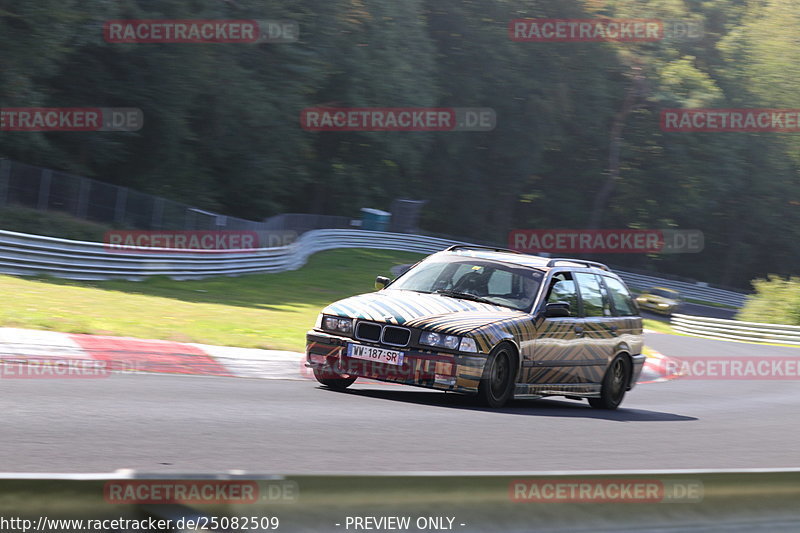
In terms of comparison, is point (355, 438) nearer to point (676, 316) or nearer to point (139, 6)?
point (676, 316)

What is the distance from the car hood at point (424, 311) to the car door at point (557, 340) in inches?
15.2

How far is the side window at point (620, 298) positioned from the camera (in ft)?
41.4

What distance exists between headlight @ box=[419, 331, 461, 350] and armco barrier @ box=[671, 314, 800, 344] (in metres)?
23.7

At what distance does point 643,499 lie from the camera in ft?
14.4

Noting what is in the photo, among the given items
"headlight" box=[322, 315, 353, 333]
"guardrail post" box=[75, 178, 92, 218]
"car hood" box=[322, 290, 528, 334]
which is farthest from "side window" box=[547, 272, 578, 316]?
"guardrail post" box=[75, 178, 92, 218]

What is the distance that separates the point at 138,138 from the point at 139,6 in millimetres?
5388

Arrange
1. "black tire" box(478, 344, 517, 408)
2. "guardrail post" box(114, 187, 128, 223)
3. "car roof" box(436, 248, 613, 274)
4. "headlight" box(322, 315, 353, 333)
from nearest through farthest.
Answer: "black tire" box(478, 344, 517, 408), "headlight" box(322, 315, 353, 333), "car roof" box(436, 248, 613, 274), "guardrail post" box(114, 187, 128, 223)

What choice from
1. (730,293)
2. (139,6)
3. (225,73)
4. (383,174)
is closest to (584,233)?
(730,293)

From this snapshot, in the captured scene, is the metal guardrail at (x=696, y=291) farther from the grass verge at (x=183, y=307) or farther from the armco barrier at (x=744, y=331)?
the grass verge at (x=183, y=307)

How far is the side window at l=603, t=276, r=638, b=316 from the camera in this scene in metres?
12.6

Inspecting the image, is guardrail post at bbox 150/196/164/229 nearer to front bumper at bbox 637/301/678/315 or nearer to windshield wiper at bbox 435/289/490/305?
front bumper at bbox 637/301/678/315

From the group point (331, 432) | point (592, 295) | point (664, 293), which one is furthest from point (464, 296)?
point (664, 293)

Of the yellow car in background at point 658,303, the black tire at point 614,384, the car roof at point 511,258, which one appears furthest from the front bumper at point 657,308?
the car roof at point 511,258

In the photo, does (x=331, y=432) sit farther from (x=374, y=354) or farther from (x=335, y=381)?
(x=335, y=381)
